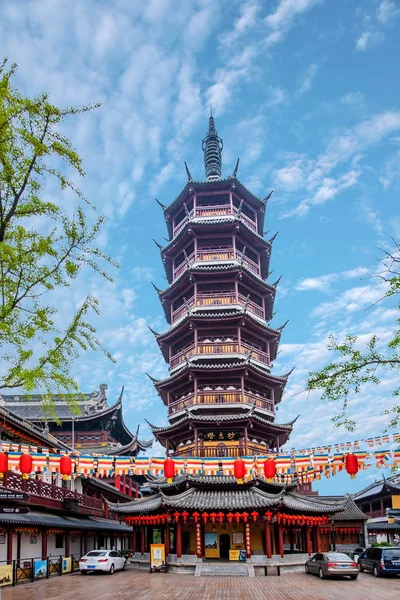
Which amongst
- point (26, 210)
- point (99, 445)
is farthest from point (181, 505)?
point (99, 445)

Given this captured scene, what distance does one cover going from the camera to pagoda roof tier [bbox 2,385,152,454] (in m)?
48.1

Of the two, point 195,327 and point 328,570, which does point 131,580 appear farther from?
point 195,327

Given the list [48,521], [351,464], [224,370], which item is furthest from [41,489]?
[351,464]

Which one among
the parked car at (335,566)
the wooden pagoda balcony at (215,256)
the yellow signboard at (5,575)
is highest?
the wooden pagoda balcony at (215,256)

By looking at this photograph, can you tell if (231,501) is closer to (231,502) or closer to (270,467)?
(231,502)

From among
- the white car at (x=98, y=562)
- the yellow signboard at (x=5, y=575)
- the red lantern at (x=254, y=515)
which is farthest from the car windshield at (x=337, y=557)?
the yellow signboard at (x=5, y=575)

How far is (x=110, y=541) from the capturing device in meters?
43.6

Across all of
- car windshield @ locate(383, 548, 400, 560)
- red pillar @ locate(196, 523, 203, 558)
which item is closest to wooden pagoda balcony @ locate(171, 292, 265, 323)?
red pillar @ locate(196, 523, 203, 558)

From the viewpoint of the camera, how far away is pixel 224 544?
29812 mm

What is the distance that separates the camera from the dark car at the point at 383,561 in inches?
946

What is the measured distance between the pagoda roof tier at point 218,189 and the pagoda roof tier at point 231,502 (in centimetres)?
2140

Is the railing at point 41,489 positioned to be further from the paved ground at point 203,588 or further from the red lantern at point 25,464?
the paved ground at point 203,588

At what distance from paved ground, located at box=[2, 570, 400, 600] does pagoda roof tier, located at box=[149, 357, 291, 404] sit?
40.6ft

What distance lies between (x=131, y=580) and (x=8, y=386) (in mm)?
15804
